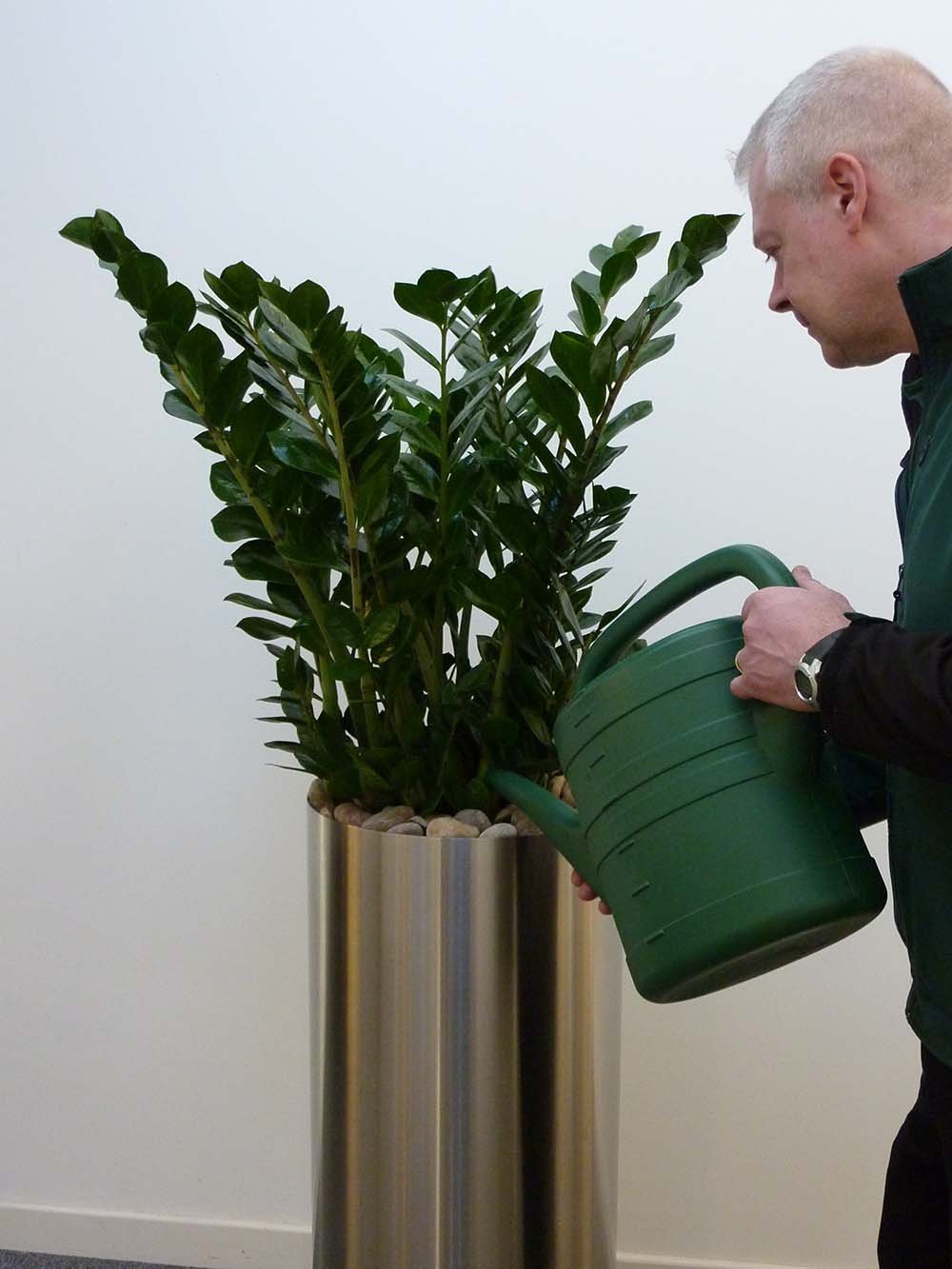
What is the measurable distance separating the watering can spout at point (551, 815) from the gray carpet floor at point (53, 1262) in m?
1.14

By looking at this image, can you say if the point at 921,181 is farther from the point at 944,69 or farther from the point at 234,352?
the point at 234,352

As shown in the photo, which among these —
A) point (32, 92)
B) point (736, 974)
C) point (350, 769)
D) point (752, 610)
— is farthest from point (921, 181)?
point (32, 92)

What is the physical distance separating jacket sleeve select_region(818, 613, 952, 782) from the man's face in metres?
0.27

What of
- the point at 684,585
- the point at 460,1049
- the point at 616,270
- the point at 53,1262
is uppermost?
the point at 616,270

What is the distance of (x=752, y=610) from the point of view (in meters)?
1.01

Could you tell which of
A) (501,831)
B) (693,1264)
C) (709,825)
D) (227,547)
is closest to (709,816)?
(709,825)

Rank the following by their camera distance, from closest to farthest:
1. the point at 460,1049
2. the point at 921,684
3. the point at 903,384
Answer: the point at 921,684, the point at 903,384, the point at 460,1049

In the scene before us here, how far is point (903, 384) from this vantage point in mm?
1144

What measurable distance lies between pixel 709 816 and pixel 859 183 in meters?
0.49

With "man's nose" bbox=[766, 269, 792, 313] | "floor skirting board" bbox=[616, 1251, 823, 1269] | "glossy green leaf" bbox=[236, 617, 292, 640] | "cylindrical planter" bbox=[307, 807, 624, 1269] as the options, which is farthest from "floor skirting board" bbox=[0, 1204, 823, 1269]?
"man's nose" bbox=[766, 269, 792, 313]

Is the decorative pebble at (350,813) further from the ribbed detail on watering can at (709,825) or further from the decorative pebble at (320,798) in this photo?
the ribbed detail on watering can at (709,825)

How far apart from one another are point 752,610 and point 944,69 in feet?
3.40

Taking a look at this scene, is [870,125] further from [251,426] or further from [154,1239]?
[154,1239]

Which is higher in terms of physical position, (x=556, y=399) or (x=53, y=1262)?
(x=556, y=399)
